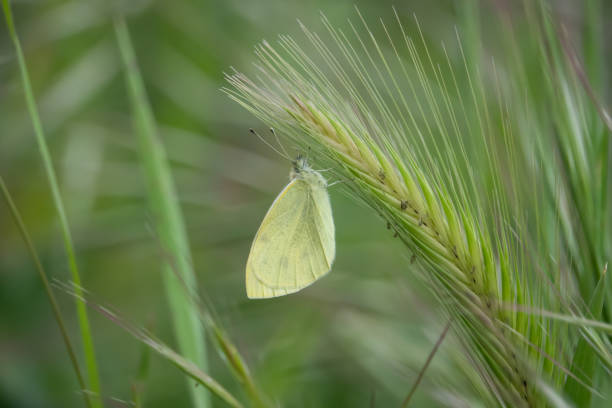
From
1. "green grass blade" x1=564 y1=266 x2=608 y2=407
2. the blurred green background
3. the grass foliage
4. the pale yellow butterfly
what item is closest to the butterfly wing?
the pale yellow butterfly

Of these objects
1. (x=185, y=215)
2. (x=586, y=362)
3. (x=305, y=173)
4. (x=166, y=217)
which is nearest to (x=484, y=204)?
(x=586, y=362)

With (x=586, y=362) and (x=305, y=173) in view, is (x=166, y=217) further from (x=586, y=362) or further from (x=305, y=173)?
(x=586, y=362)

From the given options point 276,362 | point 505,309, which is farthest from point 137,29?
point 505,309

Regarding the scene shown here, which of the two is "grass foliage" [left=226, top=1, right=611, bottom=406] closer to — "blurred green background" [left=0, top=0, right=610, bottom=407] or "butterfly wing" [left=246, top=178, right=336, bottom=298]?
"butterfly wing" [left=246, top=178, right=336, bottom=298]

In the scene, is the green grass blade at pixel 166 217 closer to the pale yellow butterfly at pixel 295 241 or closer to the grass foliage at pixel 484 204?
the pale yellow butterfly at pixel 295 241

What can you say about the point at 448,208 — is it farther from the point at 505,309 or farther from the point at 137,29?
the point at 137,29
